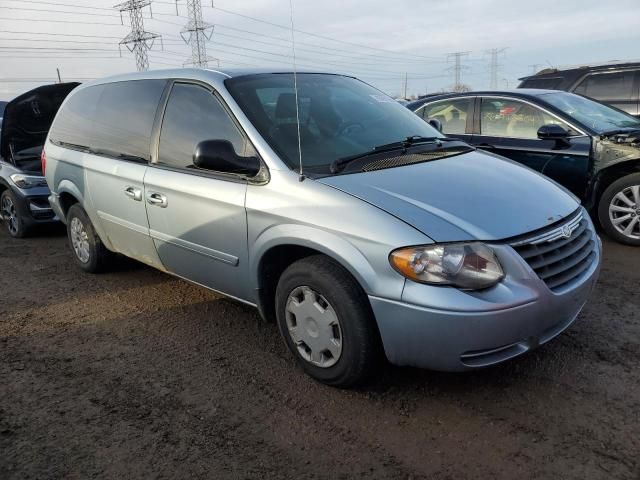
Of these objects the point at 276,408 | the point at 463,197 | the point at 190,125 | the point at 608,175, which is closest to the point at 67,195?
the point at 190,125

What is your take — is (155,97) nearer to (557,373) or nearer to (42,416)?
(42,416)

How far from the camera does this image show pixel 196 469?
8.01 feet

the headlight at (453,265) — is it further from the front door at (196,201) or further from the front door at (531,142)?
the front door at (531,142)

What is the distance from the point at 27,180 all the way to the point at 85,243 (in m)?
2.50

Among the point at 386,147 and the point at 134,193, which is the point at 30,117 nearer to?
the point at 134,193

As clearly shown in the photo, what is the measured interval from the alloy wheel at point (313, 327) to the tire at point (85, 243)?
2660 millimetres

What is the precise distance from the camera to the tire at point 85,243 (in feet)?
16.4

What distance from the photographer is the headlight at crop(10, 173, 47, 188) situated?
6980 millimetres

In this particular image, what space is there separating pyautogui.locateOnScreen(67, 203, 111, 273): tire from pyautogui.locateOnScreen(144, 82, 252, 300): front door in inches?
51.2

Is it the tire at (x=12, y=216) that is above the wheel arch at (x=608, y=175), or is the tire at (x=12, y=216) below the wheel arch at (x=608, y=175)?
below

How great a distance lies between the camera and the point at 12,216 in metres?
7.27

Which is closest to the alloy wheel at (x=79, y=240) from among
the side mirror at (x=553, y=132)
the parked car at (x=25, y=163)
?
the parked car at (x=25, y=163)

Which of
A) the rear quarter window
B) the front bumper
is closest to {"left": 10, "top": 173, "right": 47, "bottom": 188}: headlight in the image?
the rear quarter window

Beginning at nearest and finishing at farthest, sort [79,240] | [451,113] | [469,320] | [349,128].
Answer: [469,320] < [349,128] < [79,240] < [451,113]
